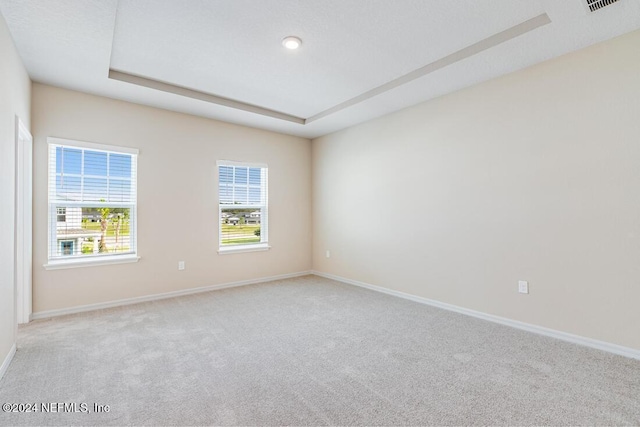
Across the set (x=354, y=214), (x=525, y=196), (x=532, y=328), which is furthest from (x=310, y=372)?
(x=354, y=214)

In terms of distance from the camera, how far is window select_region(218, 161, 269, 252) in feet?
16.3

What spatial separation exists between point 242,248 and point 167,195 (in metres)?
1.41

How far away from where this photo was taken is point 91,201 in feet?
12.6

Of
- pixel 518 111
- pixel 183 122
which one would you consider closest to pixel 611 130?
pixel 518 111

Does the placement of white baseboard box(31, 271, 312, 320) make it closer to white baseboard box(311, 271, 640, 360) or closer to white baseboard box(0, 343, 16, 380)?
white baseboard box(0, 343, 16, 380)

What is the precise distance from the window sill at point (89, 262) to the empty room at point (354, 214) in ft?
0.12

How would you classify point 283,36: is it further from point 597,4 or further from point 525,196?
point 525,196

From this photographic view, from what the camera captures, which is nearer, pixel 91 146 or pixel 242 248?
pixel 91 146

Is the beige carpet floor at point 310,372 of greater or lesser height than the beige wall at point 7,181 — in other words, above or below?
below

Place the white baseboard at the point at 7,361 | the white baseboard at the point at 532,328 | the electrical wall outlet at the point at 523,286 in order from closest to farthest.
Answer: the white baseboard at the point at 7,361 → the white baseboard at the point at 532,328 → the electrical wall outlet at the point at 523,286

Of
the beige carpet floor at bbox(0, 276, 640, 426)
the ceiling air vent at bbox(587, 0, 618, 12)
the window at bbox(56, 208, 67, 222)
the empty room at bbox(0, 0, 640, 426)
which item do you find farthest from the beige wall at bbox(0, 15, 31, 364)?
the ceiling air vent at bbox(587, 0, 618, 12)

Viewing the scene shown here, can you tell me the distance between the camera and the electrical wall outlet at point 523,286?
124 inches

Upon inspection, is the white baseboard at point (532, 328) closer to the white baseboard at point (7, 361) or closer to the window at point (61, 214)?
the white baseboard at point (7, 361)

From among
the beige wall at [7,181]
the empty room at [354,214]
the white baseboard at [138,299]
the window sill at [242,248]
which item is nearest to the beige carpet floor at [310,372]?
the empty room at [354,214]
